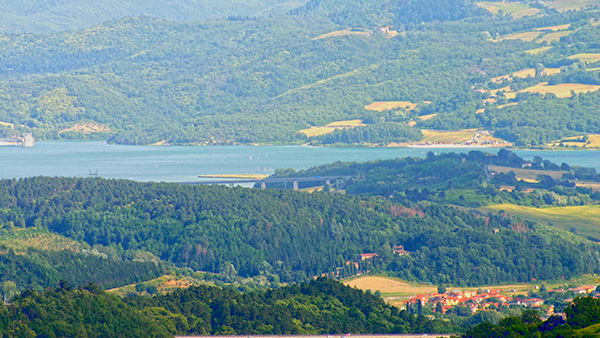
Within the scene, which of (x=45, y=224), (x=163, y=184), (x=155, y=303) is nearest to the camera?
(x=155, y=303)

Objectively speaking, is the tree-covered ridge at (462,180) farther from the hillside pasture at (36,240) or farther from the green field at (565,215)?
the hillside pasture at (36,240)

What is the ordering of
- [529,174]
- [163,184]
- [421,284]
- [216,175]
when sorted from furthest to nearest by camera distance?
[216,175] < [529,174] < [163,184] < [421,284]

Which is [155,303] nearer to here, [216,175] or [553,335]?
[553,335]

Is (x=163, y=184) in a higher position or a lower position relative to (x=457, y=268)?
higher

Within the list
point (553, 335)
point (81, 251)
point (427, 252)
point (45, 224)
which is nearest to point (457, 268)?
point (427, 252)

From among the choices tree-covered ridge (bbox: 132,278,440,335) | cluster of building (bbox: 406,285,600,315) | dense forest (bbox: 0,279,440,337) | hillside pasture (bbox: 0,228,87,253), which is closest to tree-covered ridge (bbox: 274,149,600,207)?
hillside pasture (bbox: 0,228,87,253)

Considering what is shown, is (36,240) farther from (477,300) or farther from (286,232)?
(477,300)

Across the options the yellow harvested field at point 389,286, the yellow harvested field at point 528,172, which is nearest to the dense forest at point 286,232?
the yellow harvested field at point 389,286

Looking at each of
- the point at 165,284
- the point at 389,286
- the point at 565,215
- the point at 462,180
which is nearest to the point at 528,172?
the point at 462,180
